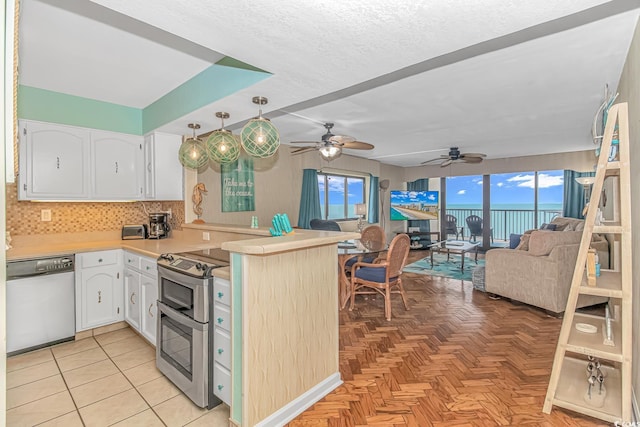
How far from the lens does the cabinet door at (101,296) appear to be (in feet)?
10.0

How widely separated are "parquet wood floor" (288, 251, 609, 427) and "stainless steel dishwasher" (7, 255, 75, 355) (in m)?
2.50

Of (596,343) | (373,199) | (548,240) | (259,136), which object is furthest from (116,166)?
(373,199)

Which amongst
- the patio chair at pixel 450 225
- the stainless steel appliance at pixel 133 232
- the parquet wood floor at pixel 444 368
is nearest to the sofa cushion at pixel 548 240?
the parquet wood floor at pixel 444 368

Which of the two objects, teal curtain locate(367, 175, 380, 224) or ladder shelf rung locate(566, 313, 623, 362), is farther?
teal curtain locate(367, 175, 380, 224)

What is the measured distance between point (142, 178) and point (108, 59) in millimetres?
1500

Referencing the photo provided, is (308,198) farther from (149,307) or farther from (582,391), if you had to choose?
(582,391)

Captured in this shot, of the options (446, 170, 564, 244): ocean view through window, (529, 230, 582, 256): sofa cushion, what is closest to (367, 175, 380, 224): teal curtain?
(446, 170, 564, 244): ocean view through window

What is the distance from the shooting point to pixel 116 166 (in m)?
3.54

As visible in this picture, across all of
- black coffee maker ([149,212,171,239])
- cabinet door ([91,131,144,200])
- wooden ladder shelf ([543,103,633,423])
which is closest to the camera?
wooden ladder shelf ([543,103,633,423])

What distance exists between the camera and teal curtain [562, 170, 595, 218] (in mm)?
6692

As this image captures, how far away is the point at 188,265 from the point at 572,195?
7928 mm

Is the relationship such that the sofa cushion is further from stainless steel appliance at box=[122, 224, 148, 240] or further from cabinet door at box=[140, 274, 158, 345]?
stainless steel appliance at box=[122, 224, 148, 240]

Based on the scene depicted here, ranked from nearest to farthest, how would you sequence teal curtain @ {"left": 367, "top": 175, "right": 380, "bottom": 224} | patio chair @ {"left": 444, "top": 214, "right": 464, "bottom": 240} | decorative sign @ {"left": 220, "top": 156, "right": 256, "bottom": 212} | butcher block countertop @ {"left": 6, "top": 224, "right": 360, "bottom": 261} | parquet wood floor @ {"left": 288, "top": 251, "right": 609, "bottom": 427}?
1. parquet wood floor @ {"left": 288, "top": 251, "right": 609, "bottom": 427}
2. butcher block countertop @ {"left": 6, "top": 224, "right": 360, "bottom": 261}
3. decorative sign @ {"left": 220, "top": 156, "right": 256, "bottom": 212}
4. teal curtain @ {"left": 367, "top": 175, "right": 380, "bottom": 224}
5. patio chair @ {"left": 444, "top": 214, "right": 464, "bottom": 240}

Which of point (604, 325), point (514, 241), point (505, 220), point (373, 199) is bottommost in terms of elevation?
point (604, 325)
